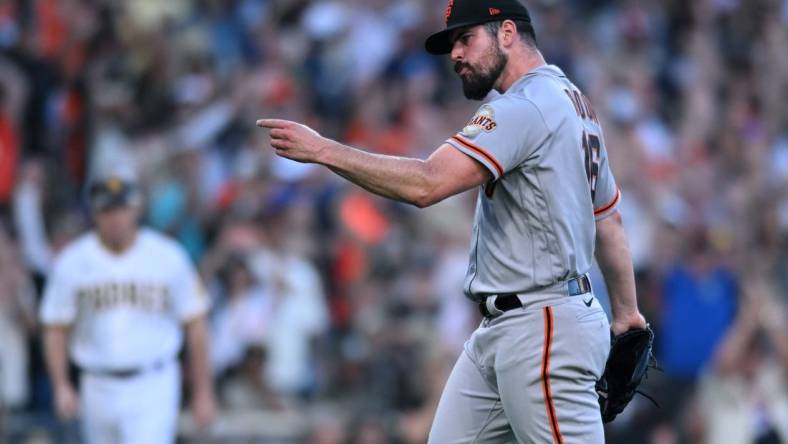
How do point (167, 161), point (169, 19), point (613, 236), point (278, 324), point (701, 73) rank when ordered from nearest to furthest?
point (613, 236) < point (278, 324) < point (167, 161) < point (169, 19) < point (701, 73)

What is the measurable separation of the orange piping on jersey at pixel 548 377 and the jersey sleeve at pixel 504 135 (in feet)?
1.96

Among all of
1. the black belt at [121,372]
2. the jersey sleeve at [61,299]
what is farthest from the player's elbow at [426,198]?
the jersey sleeve at [61,299]

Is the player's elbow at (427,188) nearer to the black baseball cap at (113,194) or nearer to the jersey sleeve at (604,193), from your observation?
the jersey sleeve at (604,193)

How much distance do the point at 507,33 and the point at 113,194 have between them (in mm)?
3934

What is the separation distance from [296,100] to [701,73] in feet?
13.9

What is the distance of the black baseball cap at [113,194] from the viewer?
8672 millimetres

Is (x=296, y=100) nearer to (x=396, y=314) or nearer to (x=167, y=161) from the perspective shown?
(x=167, y=161)

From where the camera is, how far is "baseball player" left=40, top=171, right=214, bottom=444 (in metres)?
8.70

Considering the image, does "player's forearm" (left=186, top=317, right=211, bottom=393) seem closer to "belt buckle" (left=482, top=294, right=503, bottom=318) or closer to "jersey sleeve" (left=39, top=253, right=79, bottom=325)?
"jersey sleeve" (left=39, top=253, right=79, bottom=325)

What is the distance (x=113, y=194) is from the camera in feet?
28.5

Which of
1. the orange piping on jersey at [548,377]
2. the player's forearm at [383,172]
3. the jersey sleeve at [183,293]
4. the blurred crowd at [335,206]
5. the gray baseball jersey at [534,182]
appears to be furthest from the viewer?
the blurred crowd at [335,206]

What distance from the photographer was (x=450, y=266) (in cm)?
1097

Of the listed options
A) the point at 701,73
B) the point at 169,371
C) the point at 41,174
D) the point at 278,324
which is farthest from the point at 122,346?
the point at 701,73

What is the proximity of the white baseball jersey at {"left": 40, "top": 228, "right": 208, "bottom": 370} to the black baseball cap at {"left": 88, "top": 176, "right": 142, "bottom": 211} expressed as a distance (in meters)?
0.34
